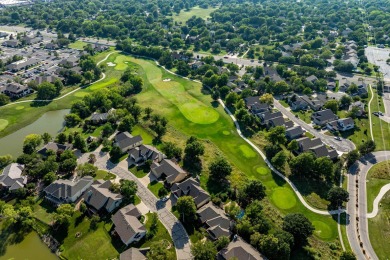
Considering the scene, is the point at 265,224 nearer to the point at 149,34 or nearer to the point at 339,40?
the point at 149,34

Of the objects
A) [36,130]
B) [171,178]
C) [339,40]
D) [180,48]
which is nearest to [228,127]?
[171,178]

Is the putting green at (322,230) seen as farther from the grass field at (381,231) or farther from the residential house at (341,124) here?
the residential house at (341,124)

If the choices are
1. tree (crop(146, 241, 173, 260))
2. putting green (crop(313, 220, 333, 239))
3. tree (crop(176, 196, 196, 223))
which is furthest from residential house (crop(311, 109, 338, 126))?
tree (crop(146, 241, 173, 260))

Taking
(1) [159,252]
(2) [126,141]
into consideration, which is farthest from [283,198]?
(2) [126,141]

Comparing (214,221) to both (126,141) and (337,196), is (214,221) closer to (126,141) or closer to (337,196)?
(337,196)

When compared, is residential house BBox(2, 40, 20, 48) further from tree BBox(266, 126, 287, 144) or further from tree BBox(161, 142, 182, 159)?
tree BBox(266, 126, 287, 144)
